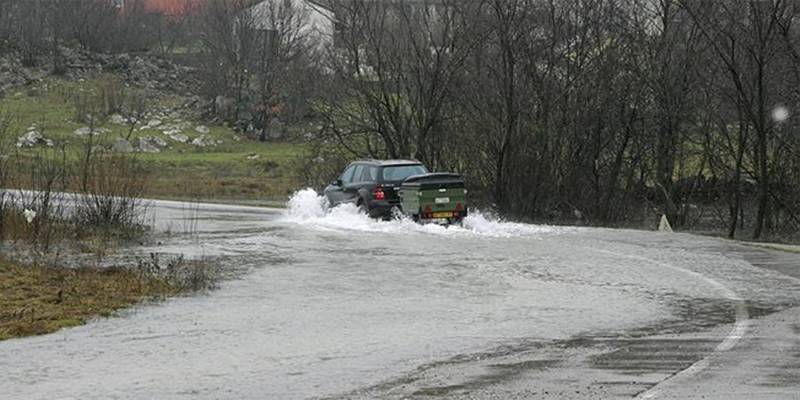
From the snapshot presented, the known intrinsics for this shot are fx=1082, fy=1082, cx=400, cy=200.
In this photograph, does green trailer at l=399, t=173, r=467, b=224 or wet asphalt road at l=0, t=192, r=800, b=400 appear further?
green trailer at l=399, t=173, r=467, b=224

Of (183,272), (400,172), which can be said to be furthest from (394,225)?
(183,272)

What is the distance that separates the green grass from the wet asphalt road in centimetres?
2567

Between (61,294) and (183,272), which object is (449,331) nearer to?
(61,294)

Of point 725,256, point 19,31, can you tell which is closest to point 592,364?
point 725,256

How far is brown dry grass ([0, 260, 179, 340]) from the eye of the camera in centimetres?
1399

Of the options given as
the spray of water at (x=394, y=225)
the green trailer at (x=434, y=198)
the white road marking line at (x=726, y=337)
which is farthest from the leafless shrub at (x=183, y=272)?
the white road marking line at (x=726, y=337)

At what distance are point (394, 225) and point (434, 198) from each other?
4.93 ft

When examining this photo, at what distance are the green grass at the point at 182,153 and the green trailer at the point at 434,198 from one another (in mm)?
19431

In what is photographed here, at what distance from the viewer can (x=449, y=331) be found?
13594mm

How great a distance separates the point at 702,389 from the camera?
9.62m

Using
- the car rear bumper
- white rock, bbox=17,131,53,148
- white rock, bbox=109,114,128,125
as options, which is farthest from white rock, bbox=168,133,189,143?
the car rear bumper

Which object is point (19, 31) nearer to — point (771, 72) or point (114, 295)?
point (771, 72)

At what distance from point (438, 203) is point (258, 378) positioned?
55.8 feet

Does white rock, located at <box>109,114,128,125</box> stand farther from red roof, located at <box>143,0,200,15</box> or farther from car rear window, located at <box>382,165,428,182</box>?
car rear window, located at <box>382,165,428,182</box>
